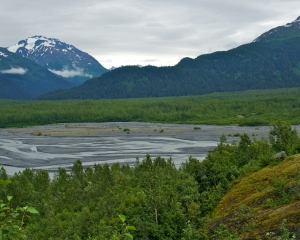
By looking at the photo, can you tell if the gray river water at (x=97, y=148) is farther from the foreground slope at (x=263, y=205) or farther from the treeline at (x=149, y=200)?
the foreground slope at (x=263, y=205)

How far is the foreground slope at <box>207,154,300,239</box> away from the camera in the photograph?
18.3 m

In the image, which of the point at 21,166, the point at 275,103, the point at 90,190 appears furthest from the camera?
the point at 275,103

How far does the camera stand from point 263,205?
21266 mm

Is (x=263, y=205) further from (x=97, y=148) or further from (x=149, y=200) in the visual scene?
(x=97, y=148)

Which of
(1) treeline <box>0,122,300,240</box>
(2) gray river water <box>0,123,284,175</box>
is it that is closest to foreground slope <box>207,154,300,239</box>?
(1) treeline <box>0,122,300,240</box>

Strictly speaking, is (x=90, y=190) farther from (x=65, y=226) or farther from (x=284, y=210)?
(x=284, y=210)

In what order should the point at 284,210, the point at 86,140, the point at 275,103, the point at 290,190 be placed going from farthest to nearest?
the point at 275,103
the point at 86,140
the point at 290,190
the point at 284,210

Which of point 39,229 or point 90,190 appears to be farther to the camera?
point 90,190

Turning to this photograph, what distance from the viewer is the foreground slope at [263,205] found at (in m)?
18.3

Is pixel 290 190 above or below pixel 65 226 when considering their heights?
above

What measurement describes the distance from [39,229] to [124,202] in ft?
23.7

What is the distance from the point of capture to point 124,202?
86.3ft

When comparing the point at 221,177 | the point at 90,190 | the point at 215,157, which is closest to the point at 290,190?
the point at 221,177

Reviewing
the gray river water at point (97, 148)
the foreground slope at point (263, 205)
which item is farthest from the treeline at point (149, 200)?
the gray river water at point (97, 148)
